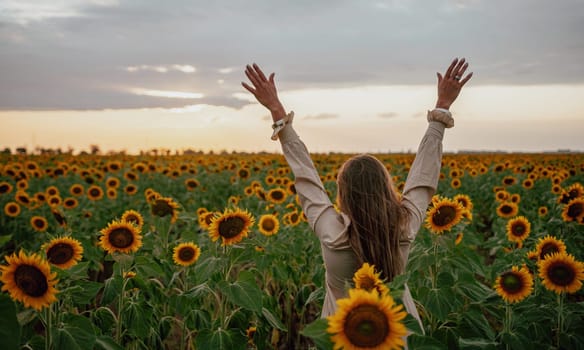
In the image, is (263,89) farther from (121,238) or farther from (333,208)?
(121,238)

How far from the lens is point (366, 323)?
5.64 ft

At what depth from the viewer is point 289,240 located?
5598 mm

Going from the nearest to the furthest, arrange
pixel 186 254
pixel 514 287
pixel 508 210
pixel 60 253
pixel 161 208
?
pixel 60 253 < pixel 514 287 < pixel 186 254 < pixel 161 208 < pixel 508 210

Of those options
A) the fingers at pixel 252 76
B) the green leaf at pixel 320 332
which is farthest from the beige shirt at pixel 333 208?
the green leaf at pixel 320 332

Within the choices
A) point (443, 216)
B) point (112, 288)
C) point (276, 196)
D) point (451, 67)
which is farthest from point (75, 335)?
point (276, 196)

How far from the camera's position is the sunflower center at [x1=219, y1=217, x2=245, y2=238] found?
3.39 metres

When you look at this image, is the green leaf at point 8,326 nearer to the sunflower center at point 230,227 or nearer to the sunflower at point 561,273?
the sunflower center at point 230,227

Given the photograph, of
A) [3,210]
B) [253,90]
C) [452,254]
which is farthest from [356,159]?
[3,210]

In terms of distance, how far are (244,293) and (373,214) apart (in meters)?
1.09

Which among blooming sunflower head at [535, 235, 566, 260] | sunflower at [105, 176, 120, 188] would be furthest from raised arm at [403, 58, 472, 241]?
sunflower at [105, 176, 120, 188]

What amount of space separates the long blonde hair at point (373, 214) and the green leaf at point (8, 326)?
1.47 m

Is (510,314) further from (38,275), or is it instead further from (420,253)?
(38,275)

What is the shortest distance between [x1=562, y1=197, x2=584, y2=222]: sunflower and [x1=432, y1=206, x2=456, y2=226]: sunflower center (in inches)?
90.2

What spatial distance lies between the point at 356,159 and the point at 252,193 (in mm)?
6717
